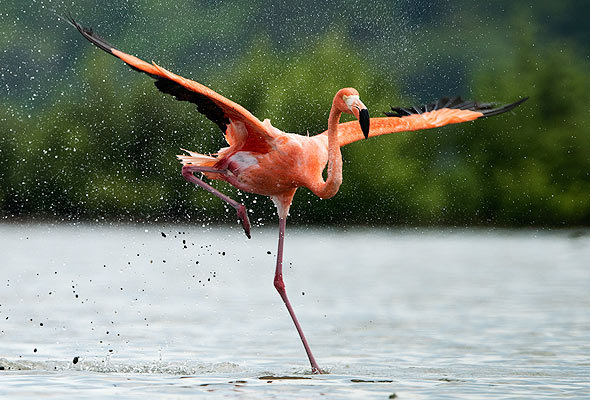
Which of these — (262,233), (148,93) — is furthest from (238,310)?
(148,93)

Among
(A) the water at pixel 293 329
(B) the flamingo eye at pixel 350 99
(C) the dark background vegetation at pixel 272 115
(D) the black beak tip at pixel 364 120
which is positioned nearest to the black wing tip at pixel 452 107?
(B) the flamingo eye at pixel 350 99

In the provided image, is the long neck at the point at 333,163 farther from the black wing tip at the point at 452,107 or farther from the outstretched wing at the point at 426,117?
the black wing tip at the point at 452,107

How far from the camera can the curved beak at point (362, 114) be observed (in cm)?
1002

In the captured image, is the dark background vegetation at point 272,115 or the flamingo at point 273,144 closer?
the flamingo at point 273,144

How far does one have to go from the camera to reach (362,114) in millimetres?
10148

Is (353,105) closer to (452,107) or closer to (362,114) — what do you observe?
(362,114)

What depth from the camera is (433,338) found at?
14.4 meters

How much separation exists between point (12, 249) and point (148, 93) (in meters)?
26.1

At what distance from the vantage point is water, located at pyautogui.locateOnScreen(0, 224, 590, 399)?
34.8ft

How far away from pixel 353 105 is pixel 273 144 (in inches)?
41.1

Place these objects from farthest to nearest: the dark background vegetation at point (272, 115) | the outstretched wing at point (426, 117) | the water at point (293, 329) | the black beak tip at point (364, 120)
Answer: the dark background vegetation at point (272, 115), the outstretched wing at point (426, 117), the water at point (293, 329), the black beak tip at point (364, 120)

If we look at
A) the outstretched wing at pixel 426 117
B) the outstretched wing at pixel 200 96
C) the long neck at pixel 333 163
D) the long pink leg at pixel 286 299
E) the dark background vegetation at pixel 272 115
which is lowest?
the long pink leg at pixel 286 299

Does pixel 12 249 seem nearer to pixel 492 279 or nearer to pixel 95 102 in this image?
pixel 492 279

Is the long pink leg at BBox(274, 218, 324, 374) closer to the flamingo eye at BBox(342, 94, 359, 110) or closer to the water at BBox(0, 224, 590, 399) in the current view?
the water at BBox(0, 224, 590, 399)
